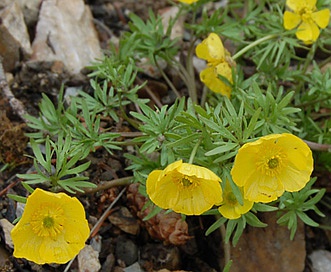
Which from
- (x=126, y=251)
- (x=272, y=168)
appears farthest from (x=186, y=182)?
(x=126, y=251)

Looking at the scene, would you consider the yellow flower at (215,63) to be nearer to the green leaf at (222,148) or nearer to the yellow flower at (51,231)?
the green leaf at (222,148)

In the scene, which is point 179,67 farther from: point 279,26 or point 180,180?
point 180,180

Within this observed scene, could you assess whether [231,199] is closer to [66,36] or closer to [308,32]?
[308,32]

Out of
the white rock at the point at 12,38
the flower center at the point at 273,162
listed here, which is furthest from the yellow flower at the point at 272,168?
the white rock at the point at 12,38

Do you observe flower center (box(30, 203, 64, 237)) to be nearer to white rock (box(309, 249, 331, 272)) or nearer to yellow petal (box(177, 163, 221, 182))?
yellow petal (box(177, 163, 221, 182))

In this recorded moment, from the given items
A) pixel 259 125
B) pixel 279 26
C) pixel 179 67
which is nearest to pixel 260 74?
pixel 279 26

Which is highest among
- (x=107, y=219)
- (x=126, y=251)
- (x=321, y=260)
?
(x=107, y=219)

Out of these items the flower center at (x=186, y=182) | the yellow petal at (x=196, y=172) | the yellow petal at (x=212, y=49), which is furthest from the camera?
the yellow petal at (x=212, y=49)
